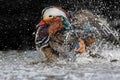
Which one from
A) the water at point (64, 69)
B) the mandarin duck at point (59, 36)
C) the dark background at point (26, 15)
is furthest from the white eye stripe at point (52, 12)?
the dark background at point (26, 15)

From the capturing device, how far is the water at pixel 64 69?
5777mm

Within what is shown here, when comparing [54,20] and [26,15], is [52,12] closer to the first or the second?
[54,20]

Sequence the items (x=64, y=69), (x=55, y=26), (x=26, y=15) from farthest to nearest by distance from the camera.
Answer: (x=26, y=15) < (x=55, y=26) < (x=64, y=69)

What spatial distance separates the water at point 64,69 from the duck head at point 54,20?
1.46 ft

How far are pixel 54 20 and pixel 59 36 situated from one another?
214mm

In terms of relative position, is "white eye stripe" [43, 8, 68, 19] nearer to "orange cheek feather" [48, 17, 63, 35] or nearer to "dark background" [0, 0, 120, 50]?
"orange cheek feather" [48, 17, 63, 35]

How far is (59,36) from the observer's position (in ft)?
24.1

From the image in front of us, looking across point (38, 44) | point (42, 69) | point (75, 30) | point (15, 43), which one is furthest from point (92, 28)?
point (15, 43)

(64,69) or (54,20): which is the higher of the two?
(54,20)

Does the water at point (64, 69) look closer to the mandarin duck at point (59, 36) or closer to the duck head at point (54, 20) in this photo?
the mandarin duck at point (59, 36)

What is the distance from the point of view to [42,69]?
641cm

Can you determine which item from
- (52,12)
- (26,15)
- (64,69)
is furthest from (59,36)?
(26,15)

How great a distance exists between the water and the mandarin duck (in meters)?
0.16

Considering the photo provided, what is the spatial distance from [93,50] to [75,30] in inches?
14.7
